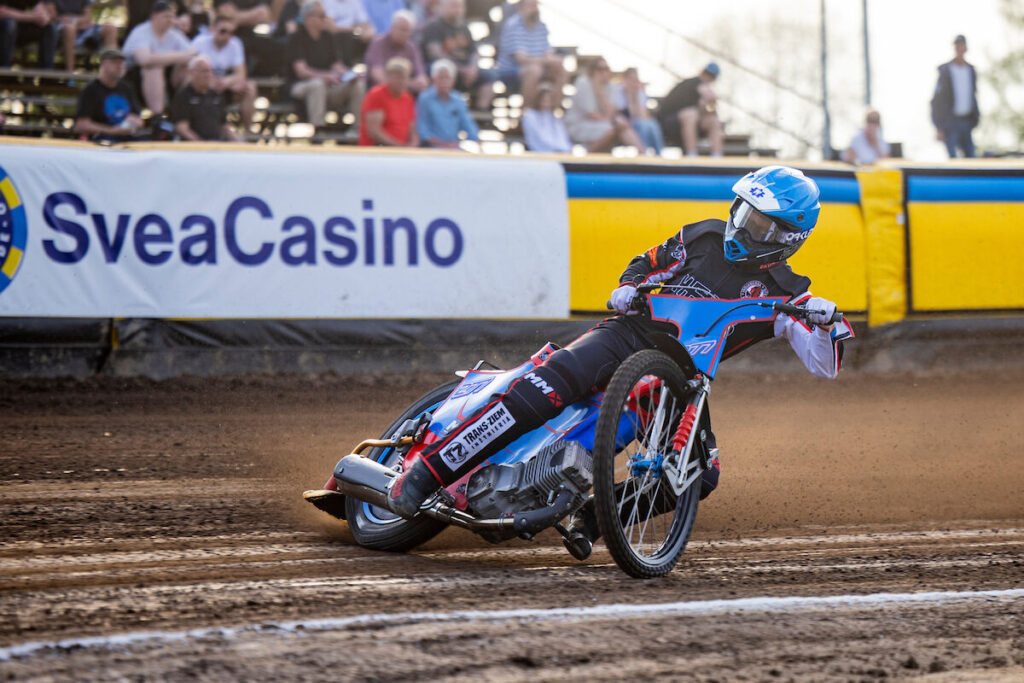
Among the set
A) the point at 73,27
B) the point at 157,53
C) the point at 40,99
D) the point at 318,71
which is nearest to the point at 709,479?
the point at 157,53

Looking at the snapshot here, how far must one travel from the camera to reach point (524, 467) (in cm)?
484

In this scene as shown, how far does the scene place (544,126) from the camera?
13648 mm

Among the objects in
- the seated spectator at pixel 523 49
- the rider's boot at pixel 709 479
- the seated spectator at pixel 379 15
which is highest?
the seated spectator at pixel 379 15

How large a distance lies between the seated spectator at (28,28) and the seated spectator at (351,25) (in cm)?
311

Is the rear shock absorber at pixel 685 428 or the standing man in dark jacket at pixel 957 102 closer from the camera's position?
the rear shock absorber at pixel 685 428

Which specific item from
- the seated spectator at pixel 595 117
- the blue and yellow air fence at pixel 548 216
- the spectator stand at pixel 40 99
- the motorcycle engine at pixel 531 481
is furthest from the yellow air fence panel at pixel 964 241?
the spectator stand at pixel 40 99

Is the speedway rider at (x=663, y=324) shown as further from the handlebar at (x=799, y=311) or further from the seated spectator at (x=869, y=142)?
the seated spectator at (x=869, y=142)

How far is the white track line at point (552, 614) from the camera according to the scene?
3479 mm

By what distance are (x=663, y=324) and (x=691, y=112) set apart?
35.5 ft

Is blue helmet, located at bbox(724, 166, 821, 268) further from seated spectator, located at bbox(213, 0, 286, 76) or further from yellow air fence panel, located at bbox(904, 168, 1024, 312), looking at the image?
seated spectator, located at bbox(213, 0, 286, 76)

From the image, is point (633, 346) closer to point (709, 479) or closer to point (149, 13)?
point (709, 479)

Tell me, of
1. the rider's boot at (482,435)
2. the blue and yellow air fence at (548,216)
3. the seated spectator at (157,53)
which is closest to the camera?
the rider's boot at (482,435)

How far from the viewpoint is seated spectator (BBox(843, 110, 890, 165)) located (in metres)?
15.9

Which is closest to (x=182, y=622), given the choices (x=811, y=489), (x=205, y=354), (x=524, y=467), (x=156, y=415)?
(x=524, y=467)
